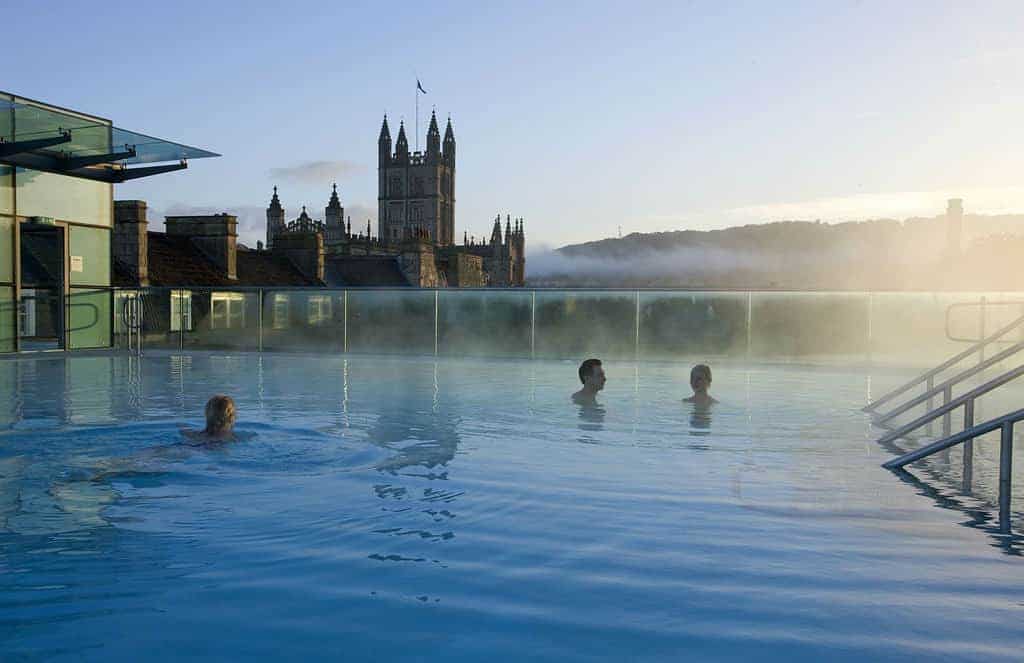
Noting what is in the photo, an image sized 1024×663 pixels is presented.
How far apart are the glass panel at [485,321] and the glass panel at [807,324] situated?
4.75 metres

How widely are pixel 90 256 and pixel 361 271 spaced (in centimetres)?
4211

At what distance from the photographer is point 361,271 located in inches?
2362

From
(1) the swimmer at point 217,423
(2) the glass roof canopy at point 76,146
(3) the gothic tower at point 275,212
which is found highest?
(3) the gothic tower at point 275,212

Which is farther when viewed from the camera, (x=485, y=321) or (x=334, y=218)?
(x=334, y=218)

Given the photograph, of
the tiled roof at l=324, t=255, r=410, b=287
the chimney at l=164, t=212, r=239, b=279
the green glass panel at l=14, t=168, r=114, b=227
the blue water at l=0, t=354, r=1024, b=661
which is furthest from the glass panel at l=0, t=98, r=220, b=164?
the tiled roof at l=324, t=255, r=410, b=287

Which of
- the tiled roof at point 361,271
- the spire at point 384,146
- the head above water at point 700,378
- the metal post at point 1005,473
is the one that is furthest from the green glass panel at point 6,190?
the spire at point 384,146

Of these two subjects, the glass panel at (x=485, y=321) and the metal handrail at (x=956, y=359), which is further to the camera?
the glass panel at (x=485, y=321)

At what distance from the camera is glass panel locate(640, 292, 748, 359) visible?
17.5m

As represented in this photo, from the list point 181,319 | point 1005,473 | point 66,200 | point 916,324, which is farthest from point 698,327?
point 1005,473

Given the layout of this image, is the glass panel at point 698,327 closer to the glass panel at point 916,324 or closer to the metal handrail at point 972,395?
the glass panel at point 916,324

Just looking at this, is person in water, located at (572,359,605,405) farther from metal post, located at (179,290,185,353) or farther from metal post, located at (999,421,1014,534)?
metal post, located at (179,290,185,353)

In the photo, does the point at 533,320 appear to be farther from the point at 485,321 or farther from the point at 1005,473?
the point at 1005,473

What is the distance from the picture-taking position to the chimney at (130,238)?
1209 inches

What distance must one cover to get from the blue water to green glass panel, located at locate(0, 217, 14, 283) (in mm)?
9593
